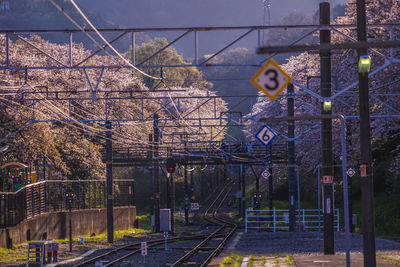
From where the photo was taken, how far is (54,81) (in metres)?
47.5

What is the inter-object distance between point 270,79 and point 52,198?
26.0 m

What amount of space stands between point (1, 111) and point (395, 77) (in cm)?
2047

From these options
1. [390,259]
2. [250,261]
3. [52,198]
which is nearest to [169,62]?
[52,198]

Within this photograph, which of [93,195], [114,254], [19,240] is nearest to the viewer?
[114,254]

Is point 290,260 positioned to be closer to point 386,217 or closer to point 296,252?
point 296,252

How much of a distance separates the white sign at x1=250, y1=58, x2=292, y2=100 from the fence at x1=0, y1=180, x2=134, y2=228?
1793cm

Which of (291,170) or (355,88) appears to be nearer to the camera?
(291,170)

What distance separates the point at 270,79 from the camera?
14711mm

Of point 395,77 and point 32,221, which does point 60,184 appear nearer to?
point 32,221

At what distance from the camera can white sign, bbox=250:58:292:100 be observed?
47.7 feet

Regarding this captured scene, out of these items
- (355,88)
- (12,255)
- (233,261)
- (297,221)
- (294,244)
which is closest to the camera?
(233,261)

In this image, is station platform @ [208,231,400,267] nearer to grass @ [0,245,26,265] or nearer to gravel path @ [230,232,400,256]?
gravel path @ [230,232,400,256]

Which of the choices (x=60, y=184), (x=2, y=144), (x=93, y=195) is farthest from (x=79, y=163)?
(x=2, y=144)

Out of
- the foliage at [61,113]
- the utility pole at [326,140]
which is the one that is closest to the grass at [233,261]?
the utility pole at [326,140]
